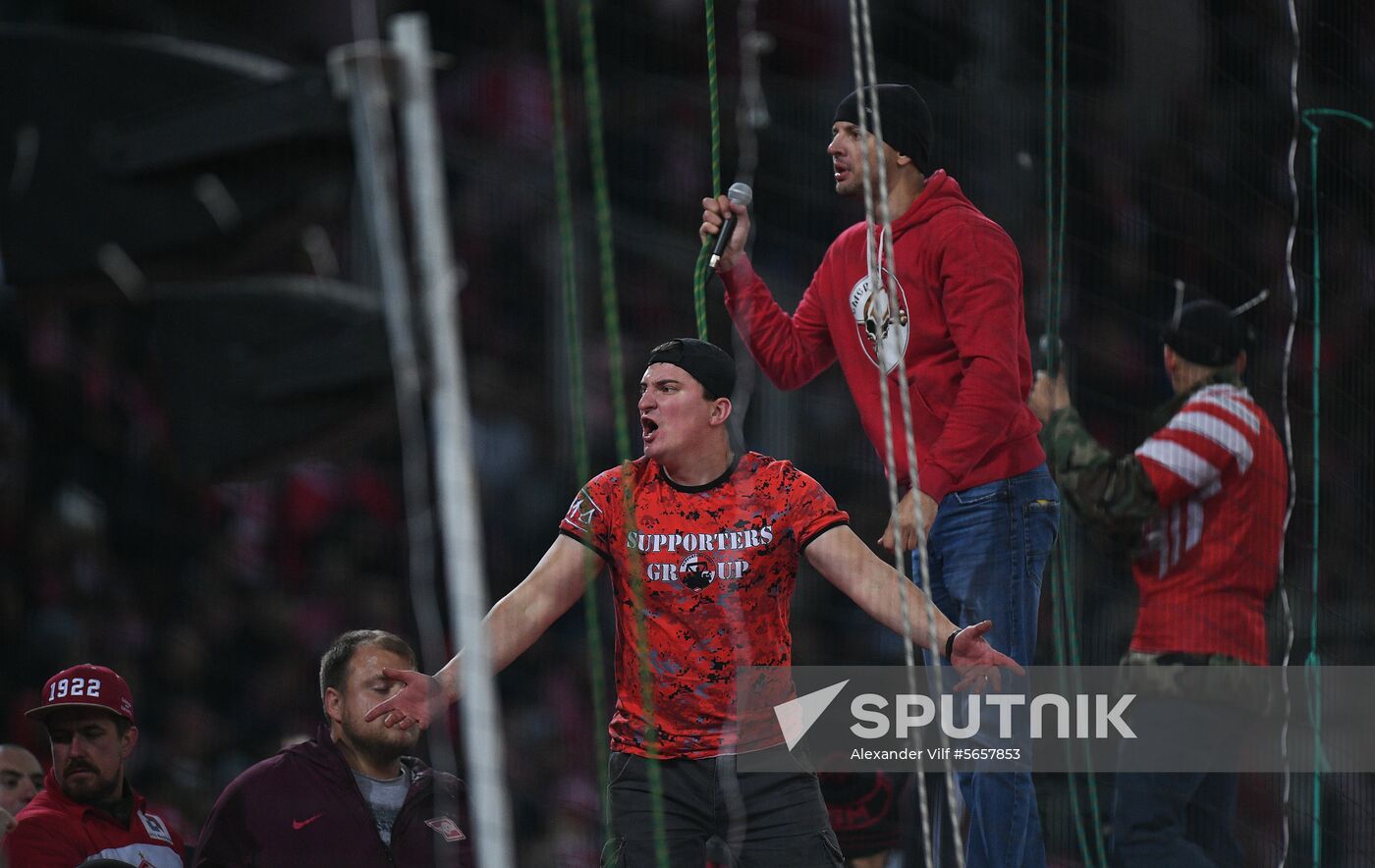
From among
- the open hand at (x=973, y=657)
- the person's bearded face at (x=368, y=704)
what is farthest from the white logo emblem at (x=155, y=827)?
the open hand at (x=973, y=657)

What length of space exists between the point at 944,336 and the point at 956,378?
0.29 ft

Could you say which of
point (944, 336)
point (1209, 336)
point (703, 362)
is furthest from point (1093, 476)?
point (703, 362)

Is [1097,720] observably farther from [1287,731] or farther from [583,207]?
[583,207]

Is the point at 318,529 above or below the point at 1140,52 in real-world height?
below

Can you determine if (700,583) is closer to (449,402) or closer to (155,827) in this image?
(449,402)

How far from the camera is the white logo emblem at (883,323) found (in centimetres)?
371

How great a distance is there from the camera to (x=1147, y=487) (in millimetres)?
4070

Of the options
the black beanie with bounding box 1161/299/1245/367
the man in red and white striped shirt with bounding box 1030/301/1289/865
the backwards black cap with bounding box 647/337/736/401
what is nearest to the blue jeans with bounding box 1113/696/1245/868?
the man in red and white striped shirt with bounding box 1030/301/1289/865

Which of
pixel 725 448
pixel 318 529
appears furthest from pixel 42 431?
pixel 725 448

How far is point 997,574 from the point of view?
3.63 meters

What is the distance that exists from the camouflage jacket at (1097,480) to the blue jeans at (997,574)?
1.19ft

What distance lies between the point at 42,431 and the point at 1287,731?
18.1 ft

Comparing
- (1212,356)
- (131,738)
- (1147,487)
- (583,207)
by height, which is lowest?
(131,738)

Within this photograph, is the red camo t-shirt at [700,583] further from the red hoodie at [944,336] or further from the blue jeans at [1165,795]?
the blue jeans at [1165,795]
